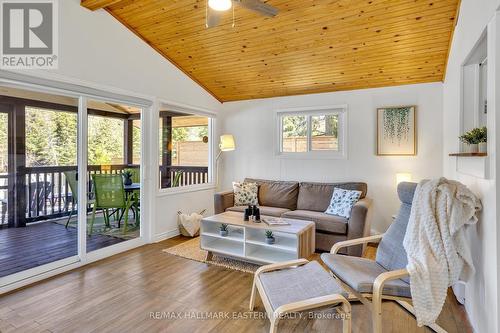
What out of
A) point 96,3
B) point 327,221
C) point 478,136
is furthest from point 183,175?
point 478,136

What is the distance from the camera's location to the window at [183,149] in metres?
4.30

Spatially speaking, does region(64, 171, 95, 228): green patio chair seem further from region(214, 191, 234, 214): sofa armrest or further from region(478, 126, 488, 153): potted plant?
region(478, 126, 488, 153): potted plant

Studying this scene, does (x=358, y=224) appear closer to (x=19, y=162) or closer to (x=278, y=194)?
(x=278, y=194)

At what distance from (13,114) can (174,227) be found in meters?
2.43

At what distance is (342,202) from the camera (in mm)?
3730

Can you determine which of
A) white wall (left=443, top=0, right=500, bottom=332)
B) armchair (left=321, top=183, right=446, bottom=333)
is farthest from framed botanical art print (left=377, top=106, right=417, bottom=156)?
armchair (left=321, top=183, right=446, bottom=333)

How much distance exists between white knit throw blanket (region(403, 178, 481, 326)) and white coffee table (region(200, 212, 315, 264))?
1.20m

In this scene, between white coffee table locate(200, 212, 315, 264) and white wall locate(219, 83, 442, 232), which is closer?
white coffee table locate(200, 212, 315, 264)

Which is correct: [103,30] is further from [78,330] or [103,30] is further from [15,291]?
[78,330]

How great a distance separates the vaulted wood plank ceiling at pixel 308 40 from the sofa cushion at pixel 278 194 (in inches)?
60.5

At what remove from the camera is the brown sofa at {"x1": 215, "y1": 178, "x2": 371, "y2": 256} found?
336 centimetres

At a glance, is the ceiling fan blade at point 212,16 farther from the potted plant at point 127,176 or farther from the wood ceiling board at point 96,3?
the potted plant at point 127,176

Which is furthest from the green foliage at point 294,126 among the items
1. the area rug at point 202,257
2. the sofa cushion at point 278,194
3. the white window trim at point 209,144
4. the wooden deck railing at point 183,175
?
the area rug at point 202,257

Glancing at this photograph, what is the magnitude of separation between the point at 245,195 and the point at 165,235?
52.2 inches
